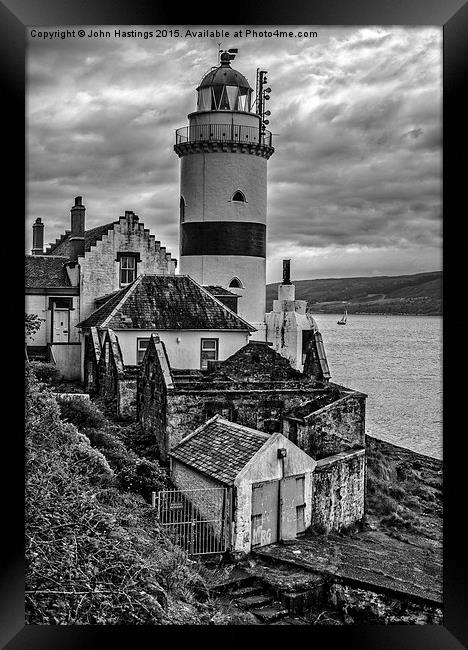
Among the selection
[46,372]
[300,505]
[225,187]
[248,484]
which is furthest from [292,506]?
[225,187]

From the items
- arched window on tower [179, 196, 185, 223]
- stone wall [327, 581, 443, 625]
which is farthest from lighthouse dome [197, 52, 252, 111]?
stone wall [327, 581, 443, 625]

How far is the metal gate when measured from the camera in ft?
16.6

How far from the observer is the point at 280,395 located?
21.7ft

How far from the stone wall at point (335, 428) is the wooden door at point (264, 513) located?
0.80m

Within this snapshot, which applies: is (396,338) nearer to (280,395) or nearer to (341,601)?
→ (280,395)

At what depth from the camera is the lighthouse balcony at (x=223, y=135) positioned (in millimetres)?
6588

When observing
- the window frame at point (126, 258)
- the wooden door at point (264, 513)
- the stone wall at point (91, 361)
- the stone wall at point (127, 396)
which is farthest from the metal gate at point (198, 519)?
the window frame at point (126, 258)

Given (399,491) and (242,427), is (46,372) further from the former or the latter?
(399,491)

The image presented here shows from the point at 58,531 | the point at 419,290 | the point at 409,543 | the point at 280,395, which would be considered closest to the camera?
the point at 58,531

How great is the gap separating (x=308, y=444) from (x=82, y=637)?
2814 millimetres

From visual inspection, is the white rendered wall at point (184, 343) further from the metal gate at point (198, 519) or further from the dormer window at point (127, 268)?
the metal gate at point (198, 519)

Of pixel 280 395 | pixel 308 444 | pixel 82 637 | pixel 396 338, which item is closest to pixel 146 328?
pixel 280 395

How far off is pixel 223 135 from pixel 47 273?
2676 mm

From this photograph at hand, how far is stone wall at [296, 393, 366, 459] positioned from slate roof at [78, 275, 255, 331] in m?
Answer: 1.85
